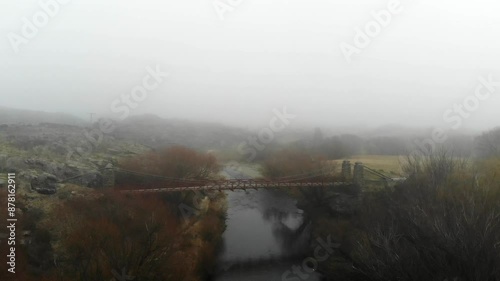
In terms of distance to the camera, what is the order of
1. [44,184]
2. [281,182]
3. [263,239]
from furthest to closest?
1. [281,182]
2. [263,239]
3. [44,184]

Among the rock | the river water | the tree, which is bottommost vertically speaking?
the river water

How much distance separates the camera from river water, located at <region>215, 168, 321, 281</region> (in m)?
19.9

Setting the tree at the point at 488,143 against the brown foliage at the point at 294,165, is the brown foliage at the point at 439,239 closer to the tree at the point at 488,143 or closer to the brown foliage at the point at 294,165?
the brown foliage at the point at 294,165

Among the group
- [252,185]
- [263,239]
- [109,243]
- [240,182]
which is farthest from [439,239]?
[240,182]

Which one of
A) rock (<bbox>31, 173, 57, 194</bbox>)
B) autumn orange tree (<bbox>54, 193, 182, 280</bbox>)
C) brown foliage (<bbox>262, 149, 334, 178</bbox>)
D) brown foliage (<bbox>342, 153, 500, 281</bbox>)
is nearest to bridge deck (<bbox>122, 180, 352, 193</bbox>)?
brown foliage (<bbox>262, 149, 334, 178</bbox>)

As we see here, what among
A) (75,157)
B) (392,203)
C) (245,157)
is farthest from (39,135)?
(392,203)

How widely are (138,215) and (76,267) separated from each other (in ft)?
15.6

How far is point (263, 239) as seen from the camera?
1006 inches

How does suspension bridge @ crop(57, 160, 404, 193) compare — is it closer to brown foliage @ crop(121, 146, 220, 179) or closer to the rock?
brown foliage @ crop(121, 146, 220, 179)

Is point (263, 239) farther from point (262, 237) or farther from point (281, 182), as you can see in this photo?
point (281, 182)

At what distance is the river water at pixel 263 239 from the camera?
19.9 metres

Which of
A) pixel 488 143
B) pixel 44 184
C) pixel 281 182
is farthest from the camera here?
pixel 488 143

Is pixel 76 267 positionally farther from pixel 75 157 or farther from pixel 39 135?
pixel 39 135

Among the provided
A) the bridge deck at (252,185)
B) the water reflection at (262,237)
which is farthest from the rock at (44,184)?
the water reflection at (262,237)
